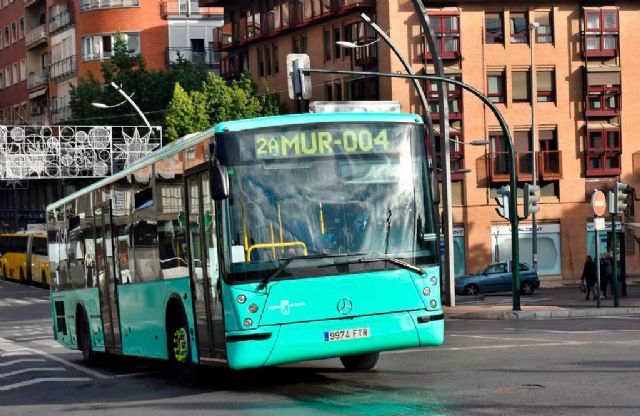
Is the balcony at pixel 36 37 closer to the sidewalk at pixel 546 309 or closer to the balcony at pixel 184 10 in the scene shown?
the balcony at pixel 184 10

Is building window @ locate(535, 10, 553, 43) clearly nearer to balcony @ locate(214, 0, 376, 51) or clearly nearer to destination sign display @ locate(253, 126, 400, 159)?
balcony @ locate(214, 0, 376, 51)

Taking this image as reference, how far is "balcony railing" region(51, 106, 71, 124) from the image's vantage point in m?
89.4

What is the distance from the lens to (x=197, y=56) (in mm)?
85438

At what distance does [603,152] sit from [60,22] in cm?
4196

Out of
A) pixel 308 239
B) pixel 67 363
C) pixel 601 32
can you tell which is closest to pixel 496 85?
pixel 601 32

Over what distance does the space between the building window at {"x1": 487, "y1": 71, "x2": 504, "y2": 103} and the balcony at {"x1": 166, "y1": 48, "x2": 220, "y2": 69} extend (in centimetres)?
2508

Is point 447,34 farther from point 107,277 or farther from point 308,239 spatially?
point 308,239

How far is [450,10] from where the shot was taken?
207 ft

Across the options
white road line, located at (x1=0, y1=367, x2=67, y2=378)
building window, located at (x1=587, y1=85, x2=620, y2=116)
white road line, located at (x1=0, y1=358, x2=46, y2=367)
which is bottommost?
white road line, located at (x1=0, y1=358, x2=46, y2=367)

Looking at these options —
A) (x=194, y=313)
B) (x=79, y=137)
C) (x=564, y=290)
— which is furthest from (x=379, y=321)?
(x=79, y=137)

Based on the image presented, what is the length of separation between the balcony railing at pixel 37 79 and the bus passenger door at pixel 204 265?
82.1m

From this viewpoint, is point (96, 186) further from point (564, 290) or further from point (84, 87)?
point (84, 87)

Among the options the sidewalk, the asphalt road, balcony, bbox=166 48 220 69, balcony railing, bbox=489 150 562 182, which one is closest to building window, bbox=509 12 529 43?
balcony railing, bbox=489 150 562 182

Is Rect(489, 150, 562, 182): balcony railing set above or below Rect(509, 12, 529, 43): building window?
below
